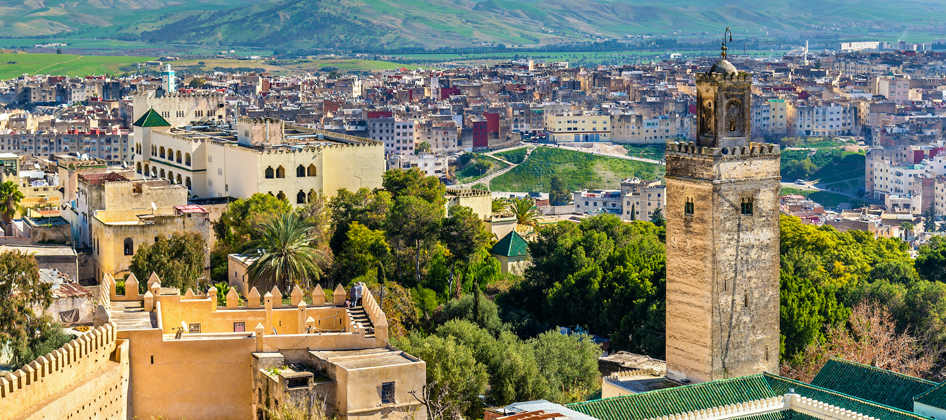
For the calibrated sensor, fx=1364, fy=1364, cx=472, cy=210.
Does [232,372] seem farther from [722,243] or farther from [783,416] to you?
[722,243]

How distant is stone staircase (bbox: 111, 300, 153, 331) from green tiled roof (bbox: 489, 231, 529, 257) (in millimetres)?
17380

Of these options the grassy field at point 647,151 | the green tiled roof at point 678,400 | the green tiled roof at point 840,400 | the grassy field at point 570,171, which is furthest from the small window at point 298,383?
the grassy field at point 647,151

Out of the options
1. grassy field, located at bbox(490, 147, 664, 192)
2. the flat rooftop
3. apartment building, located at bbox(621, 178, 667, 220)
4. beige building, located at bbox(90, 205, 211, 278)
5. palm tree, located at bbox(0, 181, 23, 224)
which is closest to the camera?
the flat rooftop

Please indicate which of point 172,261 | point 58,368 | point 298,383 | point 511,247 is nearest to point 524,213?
point 511,247

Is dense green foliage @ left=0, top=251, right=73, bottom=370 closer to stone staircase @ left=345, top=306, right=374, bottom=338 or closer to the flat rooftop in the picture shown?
stone staircase @ left=345, top=306, right=374, bottom=338

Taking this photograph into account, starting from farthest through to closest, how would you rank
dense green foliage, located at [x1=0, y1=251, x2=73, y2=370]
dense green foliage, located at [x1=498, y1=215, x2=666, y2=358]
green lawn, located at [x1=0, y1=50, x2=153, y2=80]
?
1. green lawn, located at [x1=0, y1=50, x2=153, y2=80]
2. dense green foliage, located at [x1=498, y1=215, x2=666, y2=358]
3. dense green foliage, located at [x1=0, y1=251, x2=73, y2=370]

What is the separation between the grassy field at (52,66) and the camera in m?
181

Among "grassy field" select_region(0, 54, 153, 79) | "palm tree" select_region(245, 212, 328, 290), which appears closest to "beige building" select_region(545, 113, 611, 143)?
"grassy field" select_region(0, 54, 153, 79)

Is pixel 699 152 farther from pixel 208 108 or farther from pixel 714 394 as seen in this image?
pixel 208 108

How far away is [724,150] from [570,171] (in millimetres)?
85023

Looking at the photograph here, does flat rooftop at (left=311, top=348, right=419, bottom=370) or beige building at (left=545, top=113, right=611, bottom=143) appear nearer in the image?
flat rooftop at (left=311, top=348, right=419, bottom=370)

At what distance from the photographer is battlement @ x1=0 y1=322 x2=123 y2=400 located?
1706 centimetres

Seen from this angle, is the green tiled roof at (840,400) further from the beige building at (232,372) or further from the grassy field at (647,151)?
the grassy field at (647,151)

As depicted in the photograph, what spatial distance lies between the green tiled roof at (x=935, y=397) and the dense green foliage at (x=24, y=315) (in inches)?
566
